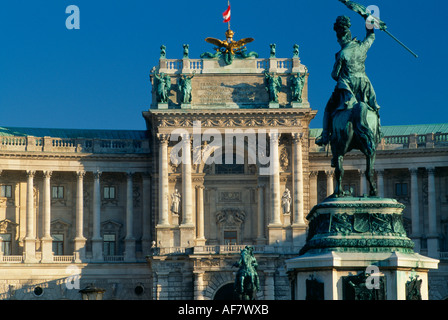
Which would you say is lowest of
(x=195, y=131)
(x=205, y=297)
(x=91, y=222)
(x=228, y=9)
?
(x=205, y=297)

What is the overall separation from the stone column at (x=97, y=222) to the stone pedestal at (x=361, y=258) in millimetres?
55505

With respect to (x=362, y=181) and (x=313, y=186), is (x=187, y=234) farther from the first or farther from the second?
(x=362, y=181)

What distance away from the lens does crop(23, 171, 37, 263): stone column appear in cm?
8275

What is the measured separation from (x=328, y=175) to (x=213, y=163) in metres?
8.60

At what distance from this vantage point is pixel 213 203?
84.6 meters

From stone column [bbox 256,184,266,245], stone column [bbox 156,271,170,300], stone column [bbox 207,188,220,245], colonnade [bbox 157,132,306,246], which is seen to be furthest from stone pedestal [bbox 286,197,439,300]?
stone column [bbox 207,188,220,245]

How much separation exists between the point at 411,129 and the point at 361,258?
206 feet

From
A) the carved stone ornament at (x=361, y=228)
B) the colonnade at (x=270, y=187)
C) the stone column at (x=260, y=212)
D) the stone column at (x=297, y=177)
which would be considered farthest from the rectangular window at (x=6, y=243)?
the carved stone ornament at (x=361, y=228)

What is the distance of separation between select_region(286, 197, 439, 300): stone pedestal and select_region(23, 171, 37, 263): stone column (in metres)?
55.5

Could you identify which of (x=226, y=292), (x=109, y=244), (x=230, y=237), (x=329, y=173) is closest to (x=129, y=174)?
(x=109, y=244)

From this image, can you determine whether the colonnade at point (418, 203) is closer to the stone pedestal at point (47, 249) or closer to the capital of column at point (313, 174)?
the capital of column at point (313, 174)

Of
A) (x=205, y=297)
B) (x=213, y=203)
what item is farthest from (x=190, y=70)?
(x=205, y=297)

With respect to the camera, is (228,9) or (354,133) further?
(228,9)

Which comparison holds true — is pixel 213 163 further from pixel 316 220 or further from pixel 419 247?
pixel 316 220
